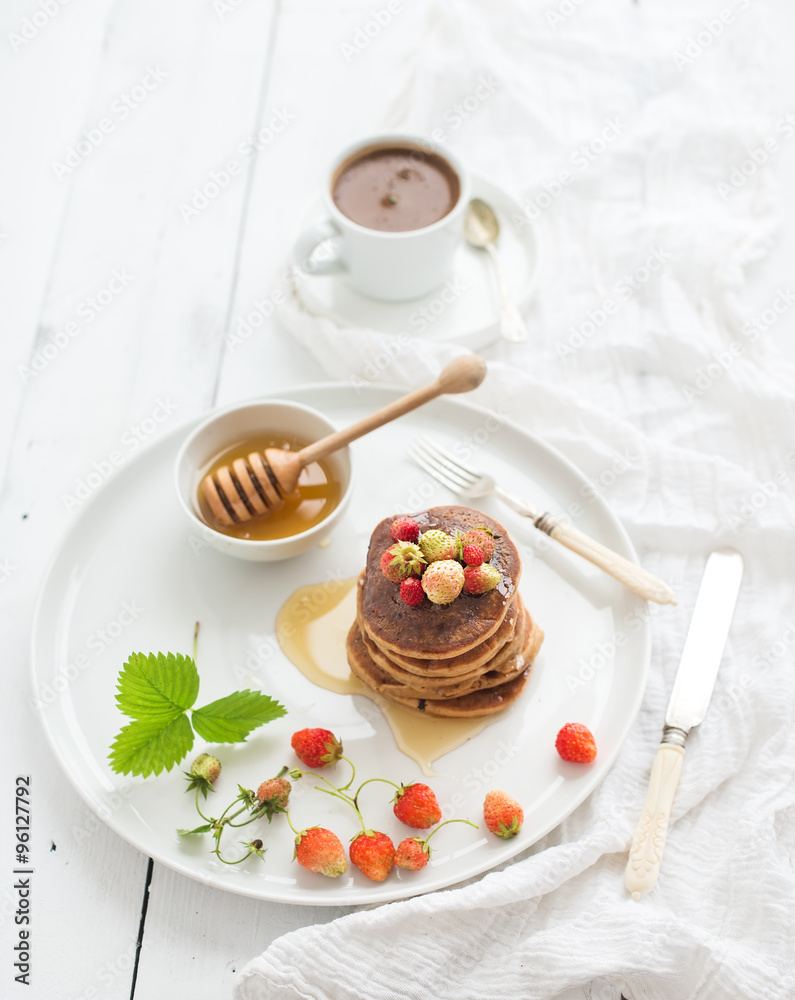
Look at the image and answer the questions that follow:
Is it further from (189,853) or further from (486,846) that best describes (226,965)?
(486,846)

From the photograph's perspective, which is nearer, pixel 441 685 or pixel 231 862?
pixel 231 862

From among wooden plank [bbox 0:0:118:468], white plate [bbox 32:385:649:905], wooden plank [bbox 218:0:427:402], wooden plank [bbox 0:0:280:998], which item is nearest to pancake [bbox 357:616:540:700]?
white plate [bbox 32:385:649:905]

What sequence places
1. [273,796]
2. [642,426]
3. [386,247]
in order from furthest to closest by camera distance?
1. [642,426]
2. [386,247]
3. [273,796]

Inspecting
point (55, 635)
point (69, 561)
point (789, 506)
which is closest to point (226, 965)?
point (55, 635)

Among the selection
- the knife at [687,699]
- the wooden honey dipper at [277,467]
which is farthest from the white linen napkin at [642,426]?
the wooden honey dipper at [277,467]

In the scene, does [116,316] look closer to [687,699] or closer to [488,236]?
[488,236]

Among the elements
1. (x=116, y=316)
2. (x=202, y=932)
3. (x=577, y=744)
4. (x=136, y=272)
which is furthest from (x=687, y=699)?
(x=136, y=272)

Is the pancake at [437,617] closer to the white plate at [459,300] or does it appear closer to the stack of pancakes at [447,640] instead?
the stack of pancakes at [447,640]

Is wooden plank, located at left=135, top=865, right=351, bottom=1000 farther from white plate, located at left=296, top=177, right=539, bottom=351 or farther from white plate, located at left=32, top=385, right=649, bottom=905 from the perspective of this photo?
white plate, located at left=296, top=177, right=539, bottom=351
